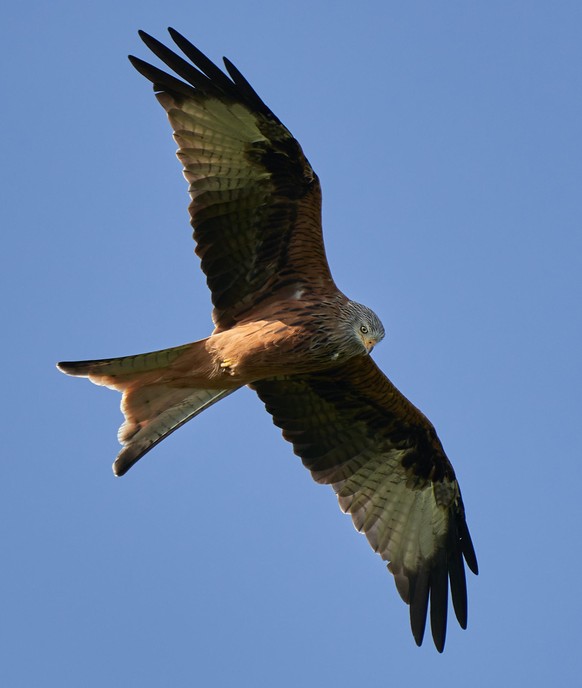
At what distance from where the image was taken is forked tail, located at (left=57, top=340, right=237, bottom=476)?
34.1 feet

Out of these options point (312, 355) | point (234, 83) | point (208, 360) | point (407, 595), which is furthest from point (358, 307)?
point (407, 595)

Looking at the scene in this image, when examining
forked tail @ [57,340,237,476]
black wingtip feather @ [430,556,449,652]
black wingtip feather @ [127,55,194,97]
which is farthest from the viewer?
black wingtip feather @ [430,556,449,652]

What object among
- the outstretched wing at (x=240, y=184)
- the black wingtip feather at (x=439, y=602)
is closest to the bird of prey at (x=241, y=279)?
the outstretched wing at (x=240, y=184)

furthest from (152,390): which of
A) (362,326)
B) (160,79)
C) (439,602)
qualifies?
(439,602)

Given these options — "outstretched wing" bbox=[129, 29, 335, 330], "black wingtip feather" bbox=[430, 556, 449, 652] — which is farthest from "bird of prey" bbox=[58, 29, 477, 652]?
"black wingtip feather" bbox=[430, 556, 449, 652]

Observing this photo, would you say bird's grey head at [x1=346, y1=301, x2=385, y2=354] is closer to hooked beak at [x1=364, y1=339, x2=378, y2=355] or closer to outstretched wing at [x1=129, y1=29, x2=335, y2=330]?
hooked beak at [x1=364, y1=339, x2=378, y2=355]

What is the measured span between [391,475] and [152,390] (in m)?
2.66

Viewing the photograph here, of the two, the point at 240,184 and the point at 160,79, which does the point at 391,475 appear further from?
the point at 160,79

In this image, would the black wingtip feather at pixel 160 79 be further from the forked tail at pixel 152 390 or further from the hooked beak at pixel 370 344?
the hooked beak at pixel 370 344

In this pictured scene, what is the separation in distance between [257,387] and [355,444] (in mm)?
1105

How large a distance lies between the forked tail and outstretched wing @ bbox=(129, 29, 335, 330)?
0.55 meters

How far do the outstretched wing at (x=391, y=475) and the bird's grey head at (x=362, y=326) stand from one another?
0.95 m

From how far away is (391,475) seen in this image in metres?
12.0

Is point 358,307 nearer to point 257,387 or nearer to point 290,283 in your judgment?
point 290,283
